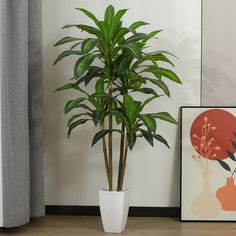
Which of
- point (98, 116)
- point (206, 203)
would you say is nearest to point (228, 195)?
point (206, 203)

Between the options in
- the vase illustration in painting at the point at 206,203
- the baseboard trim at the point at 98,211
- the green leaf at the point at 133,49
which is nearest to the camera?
the green leaf at the point at 133,49

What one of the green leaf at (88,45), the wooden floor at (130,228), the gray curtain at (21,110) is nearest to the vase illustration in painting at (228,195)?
the wooden floor at (130,228)

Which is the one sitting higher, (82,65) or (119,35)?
(119,35)

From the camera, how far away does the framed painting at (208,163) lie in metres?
3.11

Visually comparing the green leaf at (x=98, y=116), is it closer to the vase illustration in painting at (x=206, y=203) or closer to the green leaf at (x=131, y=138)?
the green leaf at (x=131, y=138)

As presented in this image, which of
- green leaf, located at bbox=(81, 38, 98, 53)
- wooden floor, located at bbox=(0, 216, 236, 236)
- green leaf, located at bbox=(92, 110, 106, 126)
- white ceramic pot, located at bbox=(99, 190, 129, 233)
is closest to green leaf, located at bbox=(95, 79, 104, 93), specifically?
green leaf, located at bbox=(92, 110, 106, 126)

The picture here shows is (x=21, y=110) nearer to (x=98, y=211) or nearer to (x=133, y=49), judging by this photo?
(x=133, y=49)

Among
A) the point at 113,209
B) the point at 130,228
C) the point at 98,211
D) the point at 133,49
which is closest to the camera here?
the point at 133,49

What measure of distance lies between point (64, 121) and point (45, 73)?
33 centimetres

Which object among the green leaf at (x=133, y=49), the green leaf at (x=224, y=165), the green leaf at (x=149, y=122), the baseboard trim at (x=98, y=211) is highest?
the green leaf at (x=133, y=49)

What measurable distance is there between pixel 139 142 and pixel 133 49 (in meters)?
0.80

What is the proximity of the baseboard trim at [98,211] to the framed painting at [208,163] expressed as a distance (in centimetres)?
13

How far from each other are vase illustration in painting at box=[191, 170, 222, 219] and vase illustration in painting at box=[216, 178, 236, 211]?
31 mm

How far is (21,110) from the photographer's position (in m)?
2.78
